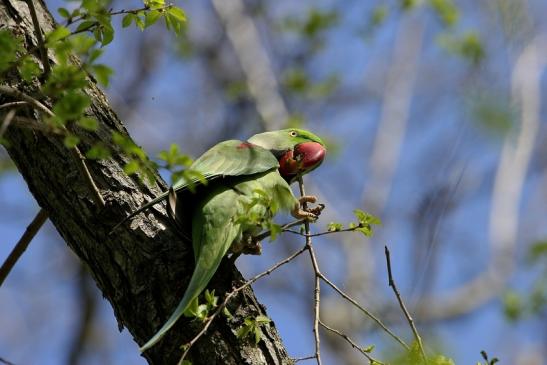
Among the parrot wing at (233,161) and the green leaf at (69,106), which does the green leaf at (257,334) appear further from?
the green leaf at (69,106)

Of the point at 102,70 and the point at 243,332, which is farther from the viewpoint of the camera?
the point at 243,332

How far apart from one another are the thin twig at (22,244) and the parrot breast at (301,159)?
119 centimetres

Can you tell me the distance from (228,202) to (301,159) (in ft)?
2.56

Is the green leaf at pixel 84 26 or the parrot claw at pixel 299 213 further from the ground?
the parrot claw at pixel 299 213

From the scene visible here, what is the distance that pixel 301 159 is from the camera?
3672mm

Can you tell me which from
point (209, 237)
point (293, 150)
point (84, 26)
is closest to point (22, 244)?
point (209, 237)

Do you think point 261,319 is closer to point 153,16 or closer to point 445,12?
point 153,16

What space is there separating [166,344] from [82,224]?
54 cm

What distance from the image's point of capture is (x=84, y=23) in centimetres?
230

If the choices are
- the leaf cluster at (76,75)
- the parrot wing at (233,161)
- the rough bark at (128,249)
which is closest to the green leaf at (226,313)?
the rough bark at (128,249)

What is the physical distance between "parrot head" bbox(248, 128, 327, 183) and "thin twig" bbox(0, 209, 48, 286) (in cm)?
119

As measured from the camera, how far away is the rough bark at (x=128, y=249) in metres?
2.70

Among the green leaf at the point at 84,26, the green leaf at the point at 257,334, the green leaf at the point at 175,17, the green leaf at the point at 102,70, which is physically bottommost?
the green leaf at the point at 257,334

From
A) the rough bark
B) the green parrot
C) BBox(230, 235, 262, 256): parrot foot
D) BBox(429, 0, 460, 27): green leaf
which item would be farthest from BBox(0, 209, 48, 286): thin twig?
BBox(429, 0, 460, 27): green leaf
